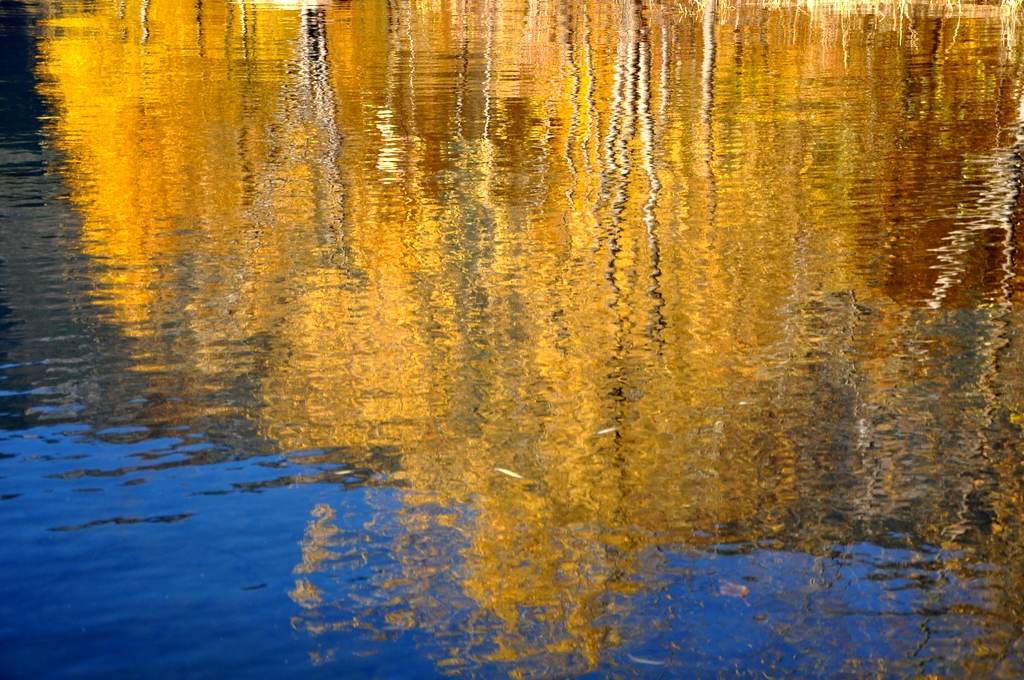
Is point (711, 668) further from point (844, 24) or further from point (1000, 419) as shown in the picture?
point (844, 24)

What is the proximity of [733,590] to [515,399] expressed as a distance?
3039mm

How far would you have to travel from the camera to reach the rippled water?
5.91m

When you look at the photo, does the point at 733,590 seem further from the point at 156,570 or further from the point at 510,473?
the point at 156,570

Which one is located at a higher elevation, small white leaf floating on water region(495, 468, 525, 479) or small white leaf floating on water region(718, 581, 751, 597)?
small white leaf floating on water region(495, 468, 525, 479)

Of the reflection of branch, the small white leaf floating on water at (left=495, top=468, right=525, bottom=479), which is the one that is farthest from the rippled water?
the reflection of branch

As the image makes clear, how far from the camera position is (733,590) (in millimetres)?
6105

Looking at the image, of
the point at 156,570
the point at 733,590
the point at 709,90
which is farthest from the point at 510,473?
the point at 709,90

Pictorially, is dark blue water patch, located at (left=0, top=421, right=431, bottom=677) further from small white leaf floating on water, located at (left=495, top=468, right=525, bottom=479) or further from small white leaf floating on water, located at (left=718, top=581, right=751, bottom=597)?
small white leaf floating on water, located at (left=718, top=581, right=751, bottom=597)

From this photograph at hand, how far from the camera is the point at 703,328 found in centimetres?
1041

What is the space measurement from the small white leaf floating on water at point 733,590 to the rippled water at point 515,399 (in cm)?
3

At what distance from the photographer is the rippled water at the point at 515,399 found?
5910 millimetres

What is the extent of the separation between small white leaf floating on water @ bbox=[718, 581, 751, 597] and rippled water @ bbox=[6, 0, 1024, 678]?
3cm

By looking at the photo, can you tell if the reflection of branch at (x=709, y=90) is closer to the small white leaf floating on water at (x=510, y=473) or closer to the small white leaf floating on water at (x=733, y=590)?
the small white leaf floating on water at (x=510, y=473)

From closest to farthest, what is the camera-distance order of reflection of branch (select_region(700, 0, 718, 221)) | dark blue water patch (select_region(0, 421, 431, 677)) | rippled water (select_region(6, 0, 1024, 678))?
dark blue water patch (select_region(0, 421, 431, 677)), rippled water (select_region(6, 0, 1024, 678)), reflection of branch (select_region(700, 0, 718, 221))
